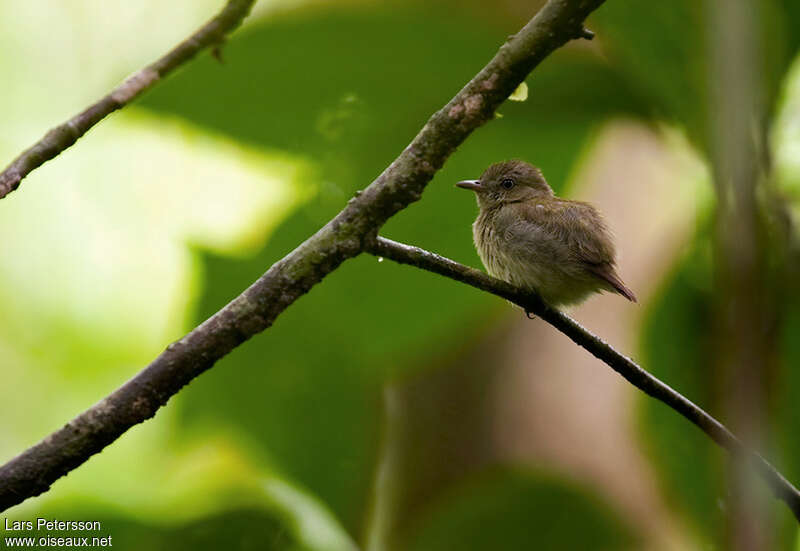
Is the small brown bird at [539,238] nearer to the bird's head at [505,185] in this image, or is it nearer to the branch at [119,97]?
the bird's head at [505,185]

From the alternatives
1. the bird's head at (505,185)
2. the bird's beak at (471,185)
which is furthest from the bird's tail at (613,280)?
the bird's beak at (471,185)

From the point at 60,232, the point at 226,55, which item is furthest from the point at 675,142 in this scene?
the point at 60,232

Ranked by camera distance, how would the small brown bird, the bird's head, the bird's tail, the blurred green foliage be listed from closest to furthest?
the blurred green foliage → the bird's tail → the small brown bird → the bird's head

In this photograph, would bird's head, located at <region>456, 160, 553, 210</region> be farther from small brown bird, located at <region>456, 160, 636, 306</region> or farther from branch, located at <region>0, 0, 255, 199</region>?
branch, located at <region>0, 0, 255, 199</region>

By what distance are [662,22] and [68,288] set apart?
14.5 feet

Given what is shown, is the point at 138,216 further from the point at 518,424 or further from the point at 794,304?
the point at 794,304

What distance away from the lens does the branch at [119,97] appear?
4.43ft

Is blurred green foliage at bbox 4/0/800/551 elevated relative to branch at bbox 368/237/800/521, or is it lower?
lower

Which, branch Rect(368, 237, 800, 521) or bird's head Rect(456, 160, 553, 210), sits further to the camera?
bird's head Rect(456, 160, 553, 210)

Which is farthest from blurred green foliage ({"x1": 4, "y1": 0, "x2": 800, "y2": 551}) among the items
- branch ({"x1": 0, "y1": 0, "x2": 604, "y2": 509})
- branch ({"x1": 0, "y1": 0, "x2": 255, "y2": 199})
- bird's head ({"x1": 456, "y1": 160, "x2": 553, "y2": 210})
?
branch ({"x1": 0, "y1": 0, "x2": 255, "y2": 199})

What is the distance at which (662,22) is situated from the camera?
178cm

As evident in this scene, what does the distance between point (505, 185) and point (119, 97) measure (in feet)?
4.29

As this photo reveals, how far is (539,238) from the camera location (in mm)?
2439

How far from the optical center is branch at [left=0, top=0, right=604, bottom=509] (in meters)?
1.30
